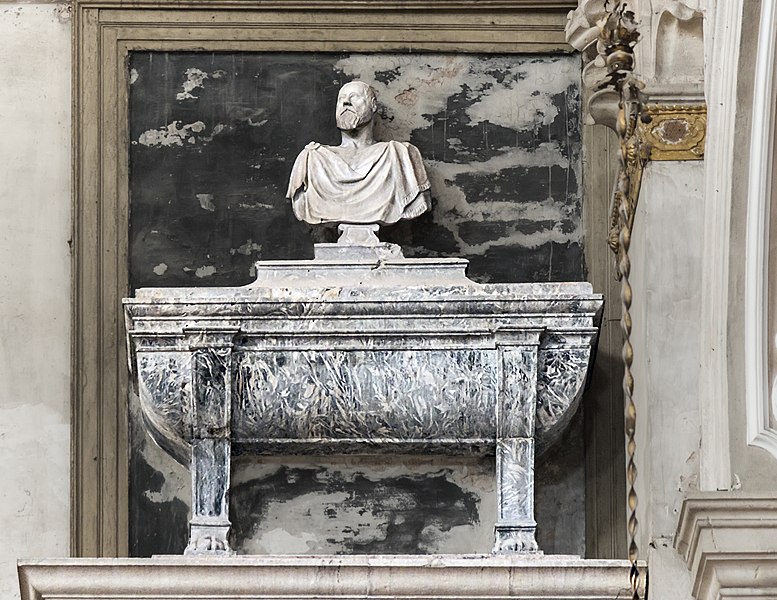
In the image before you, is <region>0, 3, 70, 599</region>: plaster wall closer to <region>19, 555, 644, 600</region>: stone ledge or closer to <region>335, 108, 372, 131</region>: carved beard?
<region>19, 555, 644, 600</region>: stone ledge

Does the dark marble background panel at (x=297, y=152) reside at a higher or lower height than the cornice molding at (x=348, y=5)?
lower

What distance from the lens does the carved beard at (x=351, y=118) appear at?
8.33 metres

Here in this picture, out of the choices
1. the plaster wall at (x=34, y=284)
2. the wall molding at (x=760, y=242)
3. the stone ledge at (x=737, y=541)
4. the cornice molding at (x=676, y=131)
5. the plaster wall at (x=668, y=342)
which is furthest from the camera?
the plaster wall at (x=34, y=284)

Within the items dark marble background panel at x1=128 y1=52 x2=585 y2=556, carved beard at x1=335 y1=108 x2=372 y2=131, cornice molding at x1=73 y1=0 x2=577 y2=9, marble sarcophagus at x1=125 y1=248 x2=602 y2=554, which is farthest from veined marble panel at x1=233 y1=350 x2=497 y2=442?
cornice molding at x1=73 y1=0 x2=577 y2=9

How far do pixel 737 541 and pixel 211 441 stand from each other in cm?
185

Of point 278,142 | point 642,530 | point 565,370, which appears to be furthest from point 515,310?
point 278,142

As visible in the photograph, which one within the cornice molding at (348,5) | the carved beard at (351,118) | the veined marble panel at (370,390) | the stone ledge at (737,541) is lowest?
the stone ledge at (737,541)

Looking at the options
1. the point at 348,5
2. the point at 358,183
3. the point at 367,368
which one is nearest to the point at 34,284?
the point at 358,183

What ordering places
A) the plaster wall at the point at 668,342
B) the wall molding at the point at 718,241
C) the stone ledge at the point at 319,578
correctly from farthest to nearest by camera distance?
the plaster wall at the point at 668,342 < the stone ledge at the point at 319,578 < the wall molding at the point at 718,241

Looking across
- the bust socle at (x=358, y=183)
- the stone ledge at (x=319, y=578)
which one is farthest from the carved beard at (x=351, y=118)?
the stone ledge at (x=319, y=578)

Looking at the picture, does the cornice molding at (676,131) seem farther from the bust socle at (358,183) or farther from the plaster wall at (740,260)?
the bust socle at (358,183)

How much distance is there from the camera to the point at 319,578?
741 centimetres

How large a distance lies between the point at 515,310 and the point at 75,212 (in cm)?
187

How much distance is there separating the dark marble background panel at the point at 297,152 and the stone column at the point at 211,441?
587mm
